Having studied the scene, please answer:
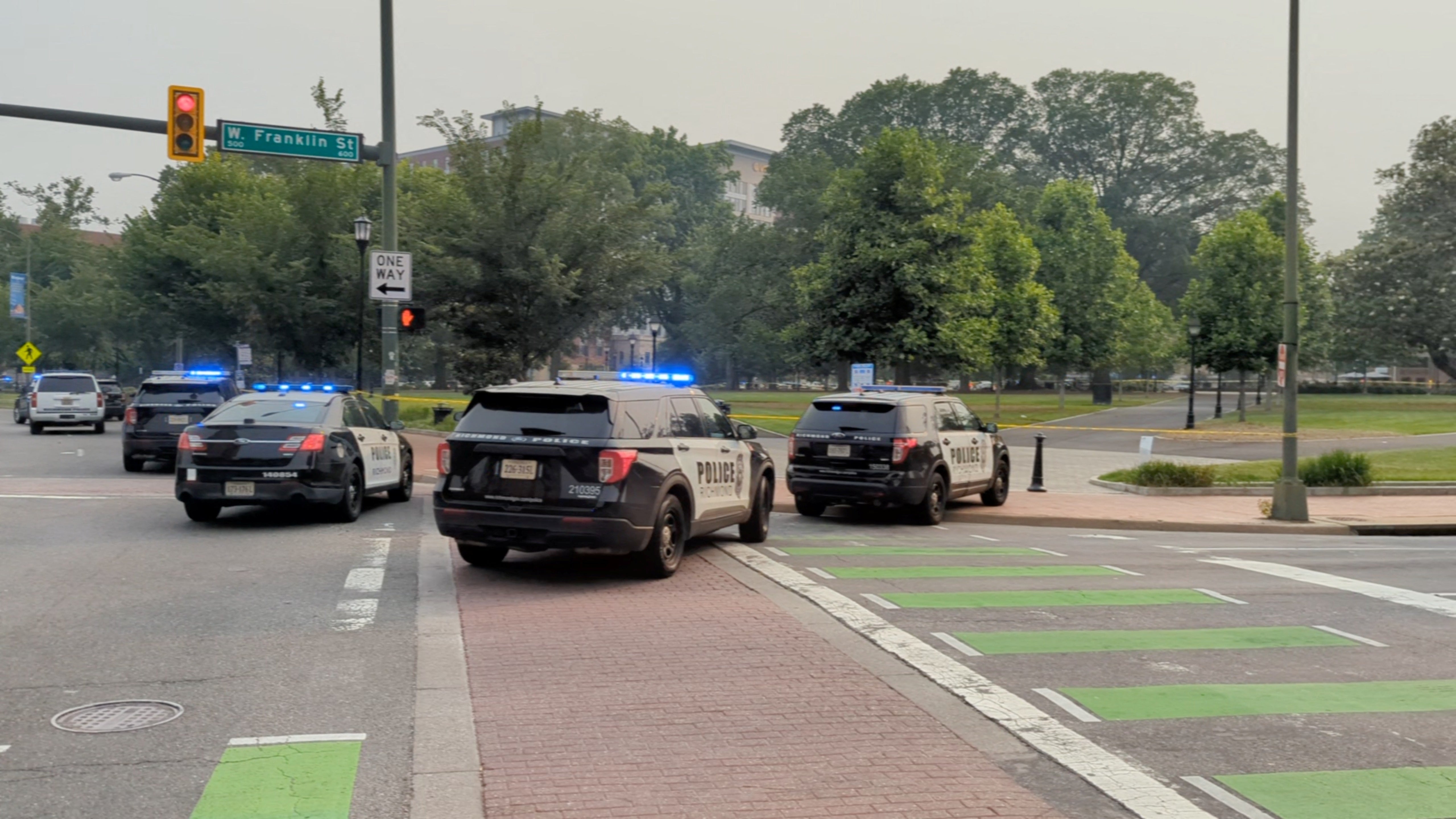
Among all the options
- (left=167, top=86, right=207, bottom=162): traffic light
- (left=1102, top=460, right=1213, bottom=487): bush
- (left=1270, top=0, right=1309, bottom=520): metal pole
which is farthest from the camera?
(left=1102, top=460, right=1213, bottom=487): bush

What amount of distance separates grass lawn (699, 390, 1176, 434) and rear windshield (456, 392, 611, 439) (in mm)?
26333

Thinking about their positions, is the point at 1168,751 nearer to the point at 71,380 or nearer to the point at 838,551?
the point at 838,551

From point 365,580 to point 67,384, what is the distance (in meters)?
29.2

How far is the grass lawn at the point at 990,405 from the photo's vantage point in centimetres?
4328

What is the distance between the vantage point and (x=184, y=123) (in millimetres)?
19047

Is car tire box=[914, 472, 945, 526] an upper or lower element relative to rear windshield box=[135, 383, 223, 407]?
lower

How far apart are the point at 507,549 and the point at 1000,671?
18.7 ft

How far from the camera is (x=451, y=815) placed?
5.13 metres

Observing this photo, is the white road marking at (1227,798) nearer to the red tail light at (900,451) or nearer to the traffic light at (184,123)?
the red tail light at (900,451)

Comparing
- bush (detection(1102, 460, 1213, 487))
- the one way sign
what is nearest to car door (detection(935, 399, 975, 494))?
bush (detection(1102, 460, 1213, 487))

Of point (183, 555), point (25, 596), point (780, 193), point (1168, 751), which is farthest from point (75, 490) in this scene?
point (780, 193)

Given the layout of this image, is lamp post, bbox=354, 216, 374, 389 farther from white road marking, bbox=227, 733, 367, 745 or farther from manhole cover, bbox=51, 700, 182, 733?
white road marking, bbox=227, 733, 367, 745

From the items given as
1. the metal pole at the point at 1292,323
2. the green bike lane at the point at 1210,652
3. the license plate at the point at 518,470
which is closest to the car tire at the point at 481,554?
the license plate at the point at 518,470

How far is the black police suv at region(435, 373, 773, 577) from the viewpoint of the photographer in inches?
418
